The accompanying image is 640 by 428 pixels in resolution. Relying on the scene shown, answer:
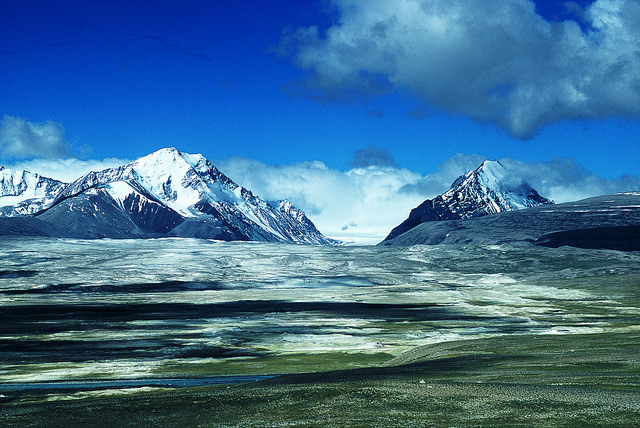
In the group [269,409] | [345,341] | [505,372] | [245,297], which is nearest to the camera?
[269,409]

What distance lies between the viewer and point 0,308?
514 ft

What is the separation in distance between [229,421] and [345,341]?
6200cm

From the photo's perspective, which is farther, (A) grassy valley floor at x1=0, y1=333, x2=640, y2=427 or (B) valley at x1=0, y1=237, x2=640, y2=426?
(B) valley at x1=0, y1=237, x2=640, y2=426

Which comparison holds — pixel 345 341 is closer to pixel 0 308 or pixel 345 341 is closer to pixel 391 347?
→ pixel 391 347

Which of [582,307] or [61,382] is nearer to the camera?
[61,382]

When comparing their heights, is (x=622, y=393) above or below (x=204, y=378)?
above

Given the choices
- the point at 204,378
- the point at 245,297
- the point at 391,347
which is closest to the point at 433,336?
the point at 391,347

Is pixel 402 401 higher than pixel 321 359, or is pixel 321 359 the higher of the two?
pixel 402 401

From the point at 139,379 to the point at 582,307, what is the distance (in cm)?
11893

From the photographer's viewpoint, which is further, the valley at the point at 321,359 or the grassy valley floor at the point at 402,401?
the valley at the point at 321,359

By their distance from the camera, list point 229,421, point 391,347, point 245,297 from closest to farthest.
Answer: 1. point 229,421
2. point 391,347
3. point 245,297

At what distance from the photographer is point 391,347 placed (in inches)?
3728

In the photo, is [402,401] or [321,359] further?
[321,359]

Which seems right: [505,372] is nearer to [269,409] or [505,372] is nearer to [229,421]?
[269,409]
